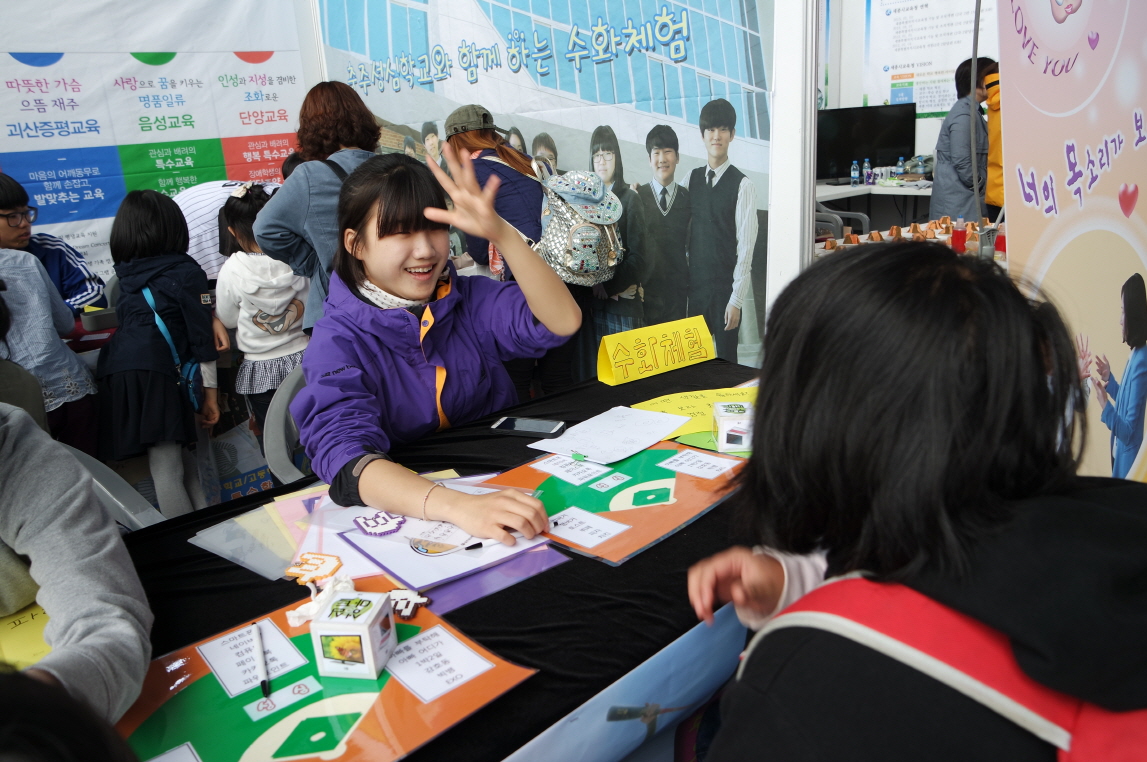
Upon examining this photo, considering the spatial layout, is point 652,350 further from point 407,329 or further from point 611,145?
point 611,145

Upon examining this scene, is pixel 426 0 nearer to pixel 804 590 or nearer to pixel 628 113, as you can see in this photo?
pixel 628 113

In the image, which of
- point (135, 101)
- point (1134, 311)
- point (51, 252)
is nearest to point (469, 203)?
point (1134, 311)

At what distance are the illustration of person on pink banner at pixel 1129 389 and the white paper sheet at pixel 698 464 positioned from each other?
728 mm

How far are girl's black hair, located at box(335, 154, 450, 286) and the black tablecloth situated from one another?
2.04 feet

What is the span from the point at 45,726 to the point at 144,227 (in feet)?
8.79

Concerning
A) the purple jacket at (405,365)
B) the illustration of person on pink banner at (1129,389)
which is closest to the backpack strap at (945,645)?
the purple jacket at (405,365)

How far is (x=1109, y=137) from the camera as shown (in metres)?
1.25

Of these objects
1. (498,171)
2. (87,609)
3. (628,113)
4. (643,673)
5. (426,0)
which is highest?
(426,0)

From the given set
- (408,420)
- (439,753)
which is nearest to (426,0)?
(408,420)

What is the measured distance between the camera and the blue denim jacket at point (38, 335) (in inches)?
94.0

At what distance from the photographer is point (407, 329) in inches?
59.6

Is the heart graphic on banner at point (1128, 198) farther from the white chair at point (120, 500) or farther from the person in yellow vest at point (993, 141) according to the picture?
the person in yellow vest at point (993, 141)

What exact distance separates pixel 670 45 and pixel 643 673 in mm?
2485

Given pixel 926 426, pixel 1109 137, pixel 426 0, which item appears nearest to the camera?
pixel 926 426
